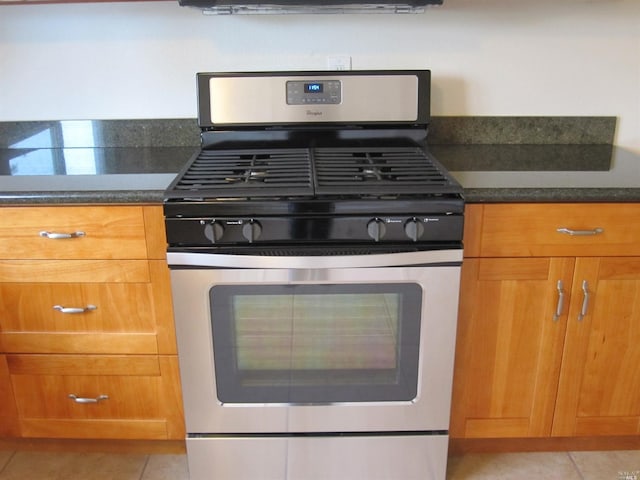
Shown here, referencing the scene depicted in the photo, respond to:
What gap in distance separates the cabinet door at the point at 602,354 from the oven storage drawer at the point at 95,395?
1.15m

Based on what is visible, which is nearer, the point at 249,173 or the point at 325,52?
the point at 249,173

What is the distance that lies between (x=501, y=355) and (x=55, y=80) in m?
1.70

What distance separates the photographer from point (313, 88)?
1.81 metres

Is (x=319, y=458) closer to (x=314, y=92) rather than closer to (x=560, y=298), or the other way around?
(x=560, y=298)

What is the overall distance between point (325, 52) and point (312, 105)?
22 centimetres

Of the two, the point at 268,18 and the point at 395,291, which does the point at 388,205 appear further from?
the point at 268,18

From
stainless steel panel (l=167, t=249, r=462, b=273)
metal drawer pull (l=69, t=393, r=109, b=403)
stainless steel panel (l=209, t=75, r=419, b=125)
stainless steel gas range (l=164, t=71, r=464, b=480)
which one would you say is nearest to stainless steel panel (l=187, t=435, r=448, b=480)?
stainless steel gas range (l=164, t=71, r=464, b=480)

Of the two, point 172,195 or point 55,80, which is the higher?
point 55,80

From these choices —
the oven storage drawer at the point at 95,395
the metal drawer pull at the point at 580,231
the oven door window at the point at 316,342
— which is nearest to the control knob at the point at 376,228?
the oven door window at the point at 316,342

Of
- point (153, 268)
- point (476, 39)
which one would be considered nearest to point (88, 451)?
point (153, 268)

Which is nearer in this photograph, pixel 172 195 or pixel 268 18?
pixel 172 195

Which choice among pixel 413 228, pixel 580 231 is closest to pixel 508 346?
pixel 580 231

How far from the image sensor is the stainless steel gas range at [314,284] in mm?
1402

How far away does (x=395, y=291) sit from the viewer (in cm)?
147
